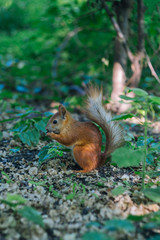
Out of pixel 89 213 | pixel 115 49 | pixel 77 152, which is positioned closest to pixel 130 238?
pixel 89 213

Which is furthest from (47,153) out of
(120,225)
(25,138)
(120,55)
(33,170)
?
(120,55)

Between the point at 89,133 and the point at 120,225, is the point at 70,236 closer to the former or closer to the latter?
the point at 120,225

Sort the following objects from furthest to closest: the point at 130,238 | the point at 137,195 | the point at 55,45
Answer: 1. the point at 55,45
2. the point at 137,195
3. the point at 130,238

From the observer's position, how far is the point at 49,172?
2006mm

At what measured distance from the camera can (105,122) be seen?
2.01m

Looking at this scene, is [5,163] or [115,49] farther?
[115,49]

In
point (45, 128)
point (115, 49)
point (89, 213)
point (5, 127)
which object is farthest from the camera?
point (115, 49)

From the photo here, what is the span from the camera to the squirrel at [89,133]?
199 cm

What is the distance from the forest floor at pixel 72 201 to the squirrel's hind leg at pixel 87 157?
0.06 metres

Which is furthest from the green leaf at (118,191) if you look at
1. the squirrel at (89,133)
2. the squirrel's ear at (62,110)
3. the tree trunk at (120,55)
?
the tree trunk at (120,55)

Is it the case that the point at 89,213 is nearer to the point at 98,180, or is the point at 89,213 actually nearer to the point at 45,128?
the point at 98,180

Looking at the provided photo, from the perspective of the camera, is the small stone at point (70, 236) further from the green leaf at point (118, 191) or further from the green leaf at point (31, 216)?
the green leaf at point (118, 191)

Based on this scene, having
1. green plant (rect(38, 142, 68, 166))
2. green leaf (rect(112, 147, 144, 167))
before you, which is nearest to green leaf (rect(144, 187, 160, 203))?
green leaf (rect(112, 147, 144, 167))

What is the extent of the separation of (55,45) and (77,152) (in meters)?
3.90
